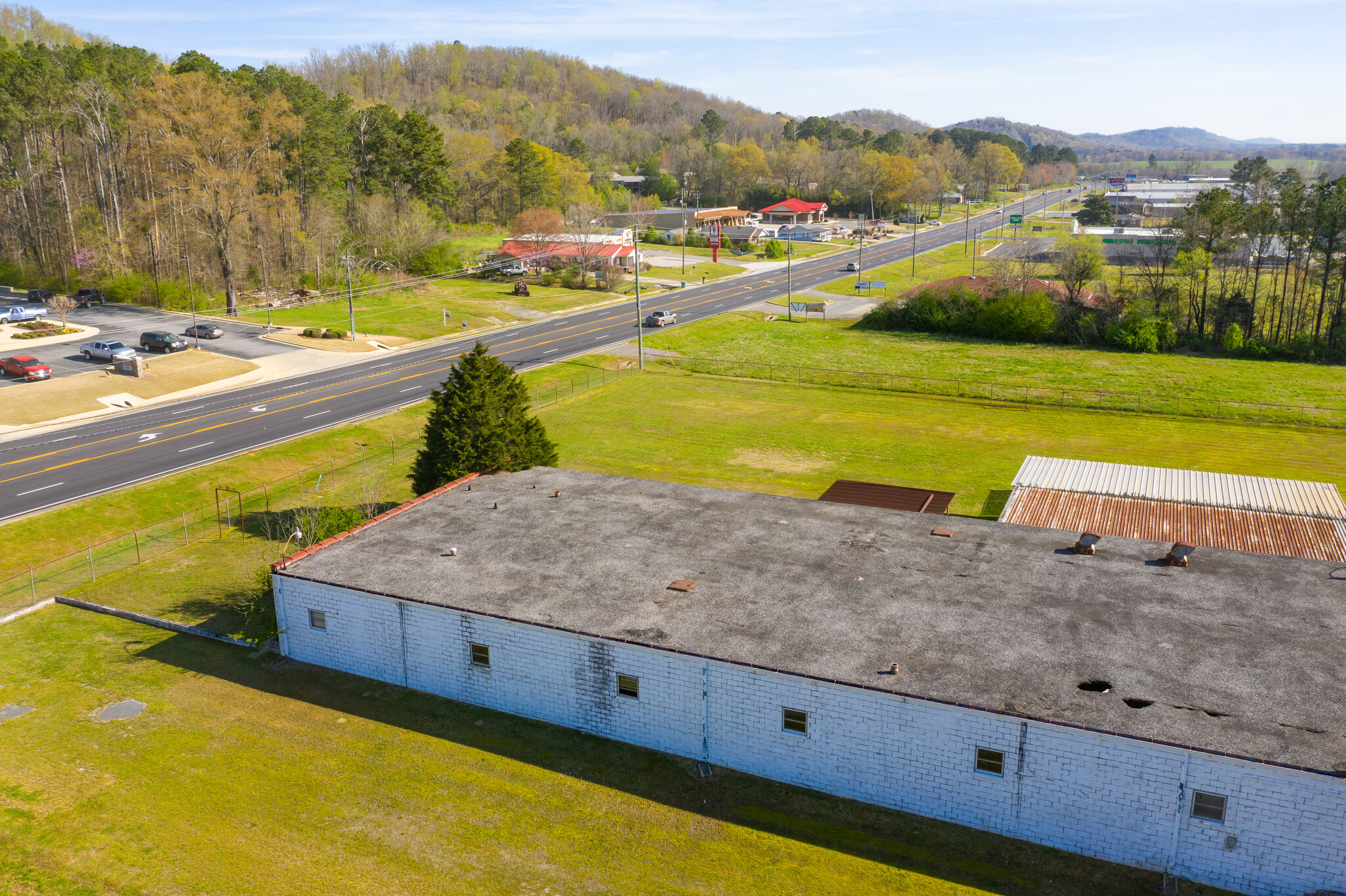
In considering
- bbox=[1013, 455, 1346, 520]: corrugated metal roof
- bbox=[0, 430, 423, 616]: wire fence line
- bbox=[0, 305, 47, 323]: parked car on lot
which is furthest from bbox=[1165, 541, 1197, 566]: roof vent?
bbox=[0, 305, 47, 323]: parked car on lot

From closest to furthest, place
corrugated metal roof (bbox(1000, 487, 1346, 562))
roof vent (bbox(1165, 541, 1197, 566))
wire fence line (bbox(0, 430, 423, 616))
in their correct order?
roof vent (bbox(1165, 541, 1197, 566)) < corrugated metal roof (bbox(1000, 487, 1346, 562)) < wire fence line (bbox(0, 430, 423, 616))

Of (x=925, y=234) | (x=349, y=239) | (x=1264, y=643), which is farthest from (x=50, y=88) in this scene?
(x=925, y=234)

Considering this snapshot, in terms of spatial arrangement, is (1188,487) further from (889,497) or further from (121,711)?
(121,711)

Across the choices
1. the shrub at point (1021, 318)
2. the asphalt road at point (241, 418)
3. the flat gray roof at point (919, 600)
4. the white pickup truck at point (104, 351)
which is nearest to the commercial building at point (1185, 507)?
the flat gray roof at point (919, 600)

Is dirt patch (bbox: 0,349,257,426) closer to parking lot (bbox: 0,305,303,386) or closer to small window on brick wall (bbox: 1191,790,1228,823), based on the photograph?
parking lot (bbox: 0,305,303,386)

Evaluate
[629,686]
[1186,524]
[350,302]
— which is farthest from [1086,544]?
[350,302]

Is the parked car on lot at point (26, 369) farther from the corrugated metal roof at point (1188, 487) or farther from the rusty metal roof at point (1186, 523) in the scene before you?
the rusty metal roof at point (1186, 523)
